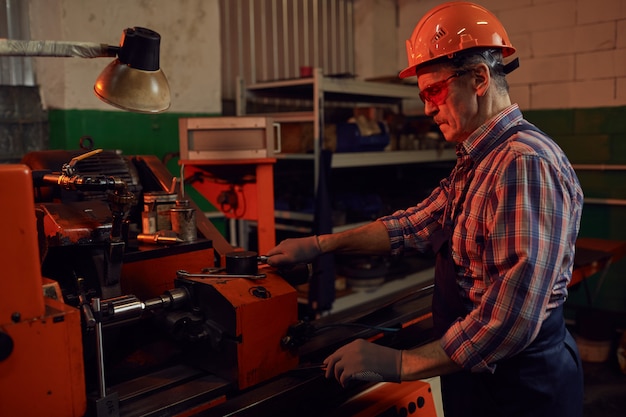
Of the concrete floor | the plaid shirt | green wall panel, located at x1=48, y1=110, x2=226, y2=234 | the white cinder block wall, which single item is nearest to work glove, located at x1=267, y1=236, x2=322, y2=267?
the plaid shirt

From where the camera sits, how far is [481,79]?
1.13 meters

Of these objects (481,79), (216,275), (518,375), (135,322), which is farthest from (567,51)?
(135,322)

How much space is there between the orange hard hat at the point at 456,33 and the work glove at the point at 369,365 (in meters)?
0.60

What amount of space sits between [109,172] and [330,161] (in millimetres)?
1655

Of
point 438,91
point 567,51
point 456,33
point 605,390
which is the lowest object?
point 605,390

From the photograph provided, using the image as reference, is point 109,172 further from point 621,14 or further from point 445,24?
point 621,14

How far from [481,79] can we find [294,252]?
0.60m

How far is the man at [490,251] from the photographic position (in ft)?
3.20

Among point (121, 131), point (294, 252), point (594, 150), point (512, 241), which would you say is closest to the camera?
point (512, 241)

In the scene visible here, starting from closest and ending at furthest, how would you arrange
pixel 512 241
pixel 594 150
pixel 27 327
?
pixel 27 327 < pixel 512 241 < pixel 594 150

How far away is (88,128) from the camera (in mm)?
2783

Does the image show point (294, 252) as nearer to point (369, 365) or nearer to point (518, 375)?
point (369, 365)

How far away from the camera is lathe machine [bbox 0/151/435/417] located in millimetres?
832

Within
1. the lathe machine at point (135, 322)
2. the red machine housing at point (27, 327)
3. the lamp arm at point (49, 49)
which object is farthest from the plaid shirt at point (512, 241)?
the lamp arm at point (49, 49)
